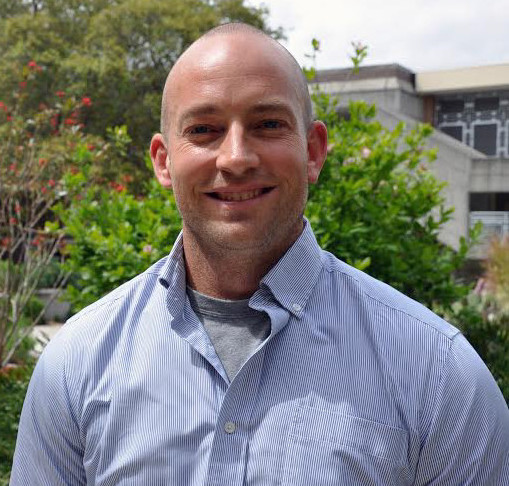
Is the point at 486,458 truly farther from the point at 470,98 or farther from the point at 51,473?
the point at 470,98

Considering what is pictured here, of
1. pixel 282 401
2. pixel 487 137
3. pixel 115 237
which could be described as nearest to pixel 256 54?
pixel 282 401

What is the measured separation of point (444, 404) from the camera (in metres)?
1.59

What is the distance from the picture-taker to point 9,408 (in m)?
5.56

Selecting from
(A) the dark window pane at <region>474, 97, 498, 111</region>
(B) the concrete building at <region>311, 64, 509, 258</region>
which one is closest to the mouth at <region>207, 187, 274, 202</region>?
(B) the concrete building at <region>311, 64, 509, 258</region>

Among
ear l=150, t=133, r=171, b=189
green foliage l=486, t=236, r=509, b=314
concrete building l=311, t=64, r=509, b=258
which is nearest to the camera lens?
ear l=150, t=133, r=171, b=189

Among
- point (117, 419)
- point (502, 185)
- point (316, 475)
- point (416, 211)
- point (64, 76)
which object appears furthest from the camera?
point (502, 185)

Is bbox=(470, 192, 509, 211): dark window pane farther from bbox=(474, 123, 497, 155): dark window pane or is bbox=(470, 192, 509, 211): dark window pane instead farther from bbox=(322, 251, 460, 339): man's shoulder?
bbox=(322, 251, 460, 339): man's shoulder

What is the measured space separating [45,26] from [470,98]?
21.0m

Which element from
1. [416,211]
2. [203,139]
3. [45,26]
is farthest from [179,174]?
[45,26]

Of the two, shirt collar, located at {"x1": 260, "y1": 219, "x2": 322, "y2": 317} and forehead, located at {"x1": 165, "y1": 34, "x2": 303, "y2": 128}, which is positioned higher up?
forehead, located at {"x1": 165, "y1": 34, "x2": 303, "y2": 128}

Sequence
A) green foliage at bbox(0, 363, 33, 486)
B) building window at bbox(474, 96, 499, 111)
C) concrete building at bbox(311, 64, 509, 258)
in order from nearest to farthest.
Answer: green foliage at bbox(0, 363, 33, 486)
concrete building at bbox(311, 64, 509, 258)
building window at bbox(474, 96, 499, 111)

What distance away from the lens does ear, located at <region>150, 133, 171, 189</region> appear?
1936 millimetres

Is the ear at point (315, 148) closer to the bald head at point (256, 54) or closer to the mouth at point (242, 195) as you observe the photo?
the bald head at point (256, 54)

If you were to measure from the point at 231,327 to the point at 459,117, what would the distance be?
35.5m
